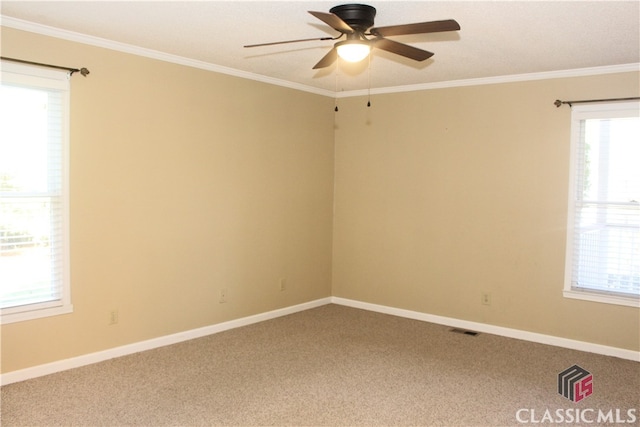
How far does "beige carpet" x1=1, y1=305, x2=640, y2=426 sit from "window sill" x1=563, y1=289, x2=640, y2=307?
473 mm

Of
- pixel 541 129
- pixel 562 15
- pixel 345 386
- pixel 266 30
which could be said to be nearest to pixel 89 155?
Result: pixel 266 30

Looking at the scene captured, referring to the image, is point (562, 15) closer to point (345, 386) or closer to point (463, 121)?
point (463, 121)

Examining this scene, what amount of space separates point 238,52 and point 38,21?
1411mm

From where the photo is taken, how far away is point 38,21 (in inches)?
136

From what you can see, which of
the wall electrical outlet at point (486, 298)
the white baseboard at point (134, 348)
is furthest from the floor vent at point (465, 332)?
the white baseboard at point (134, 348)

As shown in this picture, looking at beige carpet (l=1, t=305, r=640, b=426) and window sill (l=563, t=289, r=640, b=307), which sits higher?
window sill (l=563, t=289, r=640, b=307)

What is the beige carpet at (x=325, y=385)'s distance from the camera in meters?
3.19

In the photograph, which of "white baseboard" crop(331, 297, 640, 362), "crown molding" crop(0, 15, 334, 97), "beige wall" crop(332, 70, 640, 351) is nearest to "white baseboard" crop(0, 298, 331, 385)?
"white baseboard" crop(331, 297, 640, 362)

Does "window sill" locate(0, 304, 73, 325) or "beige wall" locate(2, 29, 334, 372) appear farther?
"beige wall" locate(2, 29, 334, 372)

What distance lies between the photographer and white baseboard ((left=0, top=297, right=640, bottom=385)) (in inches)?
147

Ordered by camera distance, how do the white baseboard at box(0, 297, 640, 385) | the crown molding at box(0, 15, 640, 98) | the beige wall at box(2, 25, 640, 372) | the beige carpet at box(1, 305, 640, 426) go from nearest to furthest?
the beige carpet at box(1, 305, 640, 426)
the crown molding at box(0, 15, 640, 98)
the white baseboard at box(0, 297, 640, 385)
the beige wall at box(2, 25, 640, 372)

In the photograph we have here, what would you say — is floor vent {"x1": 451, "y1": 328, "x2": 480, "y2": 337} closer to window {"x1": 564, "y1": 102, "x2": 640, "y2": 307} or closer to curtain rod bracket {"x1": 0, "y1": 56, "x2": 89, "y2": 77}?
window {"x1": 564, "y1": 102, "x2": 640, "y2": 307}

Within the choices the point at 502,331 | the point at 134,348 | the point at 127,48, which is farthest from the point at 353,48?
the point at 502,331

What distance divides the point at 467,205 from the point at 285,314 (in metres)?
2.17
